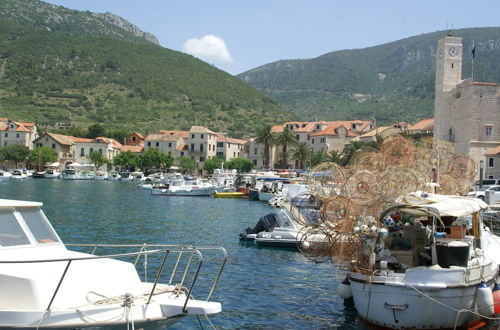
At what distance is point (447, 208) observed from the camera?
1582 cm

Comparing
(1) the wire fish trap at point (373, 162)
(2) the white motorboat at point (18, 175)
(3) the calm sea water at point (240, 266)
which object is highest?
→ (1) the wire fish trap at point (373, 162)

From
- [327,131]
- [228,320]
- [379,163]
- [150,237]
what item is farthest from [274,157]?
[228,320]

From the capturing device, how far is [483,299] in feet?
50.3

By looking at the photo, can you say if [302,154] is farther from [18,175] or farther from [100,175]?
[18,175]

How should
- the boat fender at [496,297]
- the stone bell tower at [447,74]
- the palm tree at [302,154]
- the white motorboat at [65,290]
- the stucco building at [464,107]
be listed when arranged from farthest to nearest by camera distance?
the palm tree at [302,154], the stone bell tower at [447,74], the stucco building at [464,107], the boat fender at [496,297], the white motorboat at [65,290]

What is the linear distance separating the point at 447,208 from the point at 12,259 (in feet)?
36.7

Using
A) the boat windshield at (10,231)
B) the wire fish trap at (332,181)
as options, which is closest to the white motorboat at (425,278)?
the wire fish trap at (332,181)

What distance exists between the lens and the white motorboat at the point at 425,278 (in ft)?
47.6

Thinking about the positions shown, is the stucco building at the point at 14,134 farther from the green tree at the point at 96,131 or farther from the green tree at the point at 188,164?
the green tree at the point at 188,164

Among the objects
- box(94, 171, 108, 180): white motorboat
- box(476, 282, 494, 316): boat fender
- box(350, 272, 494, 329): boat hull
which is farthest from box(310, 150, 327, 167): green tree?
box(350, 272, 494, 329): boat hull

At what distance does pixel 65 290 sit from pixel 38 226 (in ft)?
6.62

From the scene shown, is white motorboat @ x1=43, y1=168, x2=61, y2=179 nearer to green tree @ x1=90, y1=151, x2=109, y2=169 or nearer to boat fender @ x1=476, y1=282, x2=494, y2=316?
green tree @ x1=90, y1=151, x2=109, y2=169

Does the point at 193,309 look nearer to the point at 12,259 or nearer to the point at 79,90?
the point at 12,259

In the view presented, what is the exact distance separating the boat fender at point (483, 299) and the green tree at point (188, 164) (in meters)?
117
